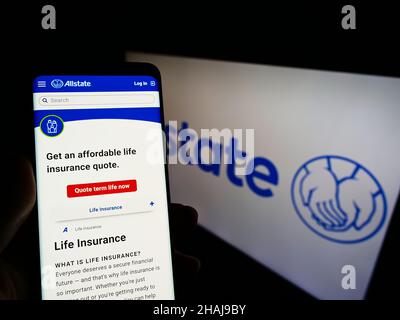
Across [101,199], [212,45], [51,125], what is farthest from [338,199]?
[51,125]

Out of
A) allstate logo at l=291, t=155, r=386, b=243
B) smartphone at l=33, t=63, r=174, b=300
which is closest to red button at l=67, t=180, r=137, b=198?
smartphone at l=33, t=63, r=174, b=300

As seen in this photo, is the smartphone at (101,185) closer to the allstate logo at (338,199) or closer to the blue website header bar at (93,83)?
the blue website header bar at (93,83)

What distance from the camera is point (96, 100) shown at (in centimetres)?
74

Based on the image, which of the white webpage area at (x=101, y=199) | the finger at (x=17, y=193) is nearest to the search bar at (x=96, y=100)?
the white webpage area at (x=101, y=199)

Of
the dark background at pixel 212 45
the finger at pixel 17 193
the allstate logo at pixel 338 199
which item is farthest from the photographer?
the allstate logo at pixel 338 199

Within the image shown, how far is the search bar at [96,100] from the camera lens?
2.35ft

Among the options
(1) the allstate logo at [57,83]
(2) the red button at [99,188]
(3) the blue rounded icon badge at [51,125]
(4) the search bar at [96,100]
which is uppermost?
(1) the allstate logo at [57,83]

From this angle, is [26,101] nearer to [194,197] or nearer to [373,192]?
[373,192]

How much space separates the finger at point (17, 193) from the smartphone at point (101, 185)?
30mm

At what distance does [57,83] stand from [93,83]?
7 centimetres

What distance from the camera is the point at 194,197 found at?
6.90ft

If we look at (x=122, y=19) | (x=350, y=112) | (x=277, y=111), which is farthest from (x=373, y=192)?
(x=122, y=19)

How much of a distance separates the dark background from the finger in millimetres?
13
